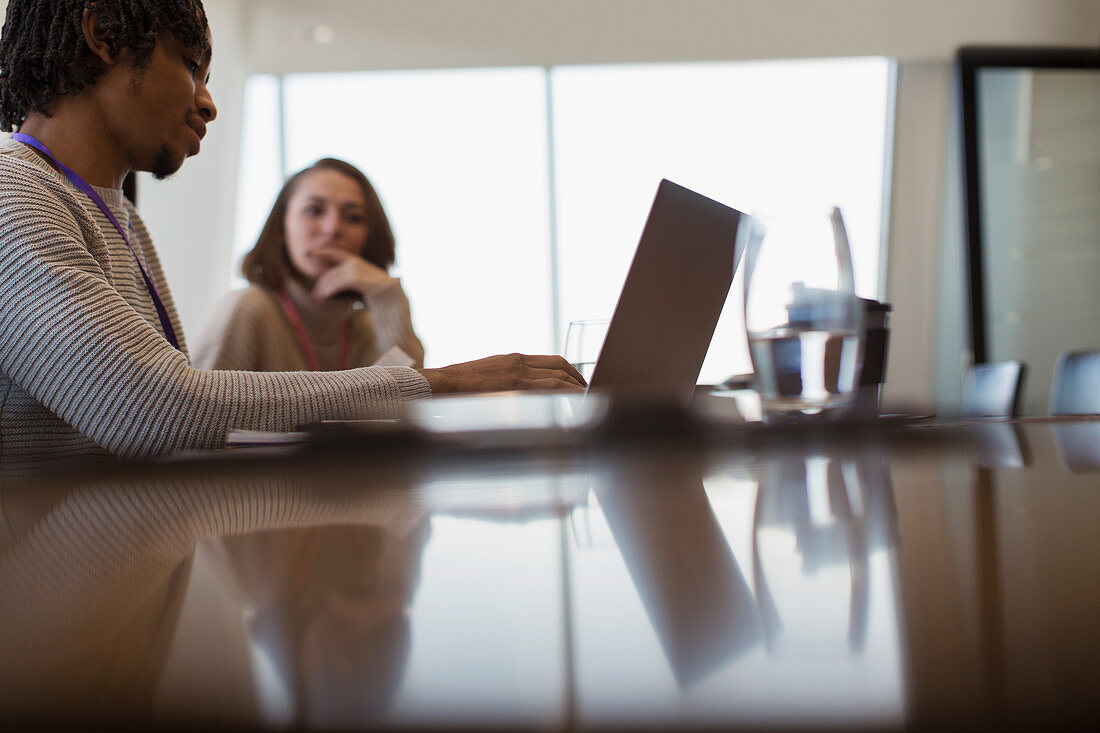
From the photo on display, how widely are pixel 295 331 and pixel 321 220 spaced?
1.04 feet

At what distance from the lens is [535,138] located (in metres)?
4.46

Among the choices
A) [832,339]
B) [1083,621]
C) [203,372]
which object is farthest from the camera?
[203,372]

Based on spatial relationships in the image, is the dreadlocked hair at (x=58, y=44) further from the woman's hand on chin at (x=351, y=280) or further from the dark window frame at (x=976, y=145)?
the dark window frame at (x=976, y=145)

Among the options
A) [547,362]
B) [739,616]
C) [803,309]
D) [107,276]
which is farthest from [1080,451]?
[107,276]

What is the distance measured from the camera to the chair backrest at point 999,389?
2.04 metres

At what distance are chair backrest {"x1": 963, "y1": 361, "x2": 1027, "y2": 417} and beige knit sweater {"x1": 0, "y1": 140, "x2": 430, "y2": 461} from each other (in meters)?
1.56

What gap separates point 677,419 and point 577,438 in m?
0.09

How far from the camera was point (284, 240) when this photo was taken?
213 cm

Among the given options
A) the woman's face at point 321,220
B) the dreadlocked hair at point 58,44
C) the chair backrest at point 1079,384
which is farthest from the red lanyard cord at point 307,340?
the chair backrest at point 1079,384

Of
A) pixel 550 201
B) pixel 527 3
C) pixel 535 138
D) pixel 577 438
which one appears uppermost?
pixel 527 3

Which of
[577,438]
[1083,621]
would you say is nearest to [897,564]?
[1083,621]

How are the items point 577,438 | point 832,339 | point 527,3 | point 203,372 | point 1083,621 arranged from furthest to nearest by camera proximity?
point 527,3 < point 203,372 < point 832,339 < point 577,438 < point 1083,621

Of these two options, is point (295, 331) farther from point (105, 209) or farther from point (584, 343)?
point (584, 343)

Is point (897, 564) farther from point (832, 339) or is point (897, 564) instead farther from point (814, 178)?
point (814, 178)
